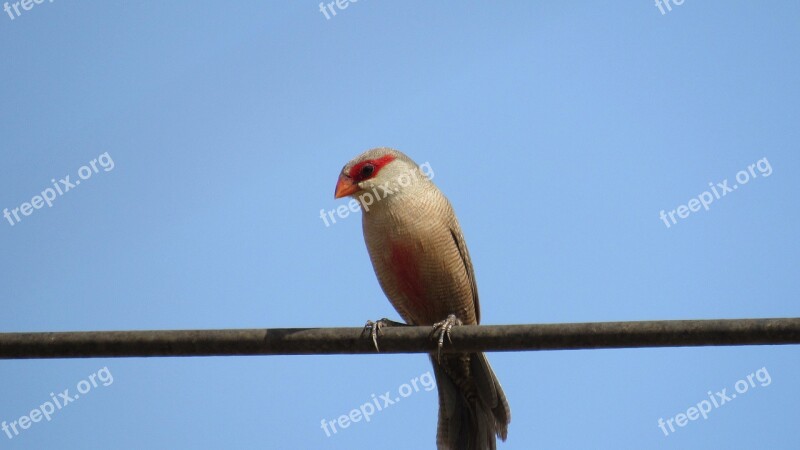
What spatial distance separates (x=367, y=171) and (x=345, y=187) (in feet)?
0.73

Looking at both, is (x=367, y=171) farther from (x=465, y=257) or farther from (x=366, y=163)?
(x=465, y=257)

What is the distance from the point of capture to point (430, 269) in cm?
780

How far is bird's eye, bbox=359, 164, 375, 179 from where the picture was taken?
26.4 ft

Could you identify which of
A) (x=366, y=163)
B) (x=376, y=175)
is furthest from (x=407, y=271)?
(x=366, y=163)

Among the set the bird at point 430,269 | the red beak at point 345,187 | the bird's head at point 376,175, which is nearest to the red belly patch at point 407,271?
the bird at point 430,269

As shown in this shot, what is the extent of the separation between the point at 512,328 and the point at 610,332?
1.59 ft

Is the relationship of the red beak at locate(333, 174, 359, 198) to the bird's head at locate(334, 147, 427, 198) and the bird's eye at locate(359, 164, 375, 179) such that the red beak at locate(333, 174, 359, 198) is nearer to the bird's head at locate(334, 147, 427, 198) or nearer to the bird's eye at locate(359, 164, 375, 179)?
the bird's head at locate(334, 147, 427, 198)

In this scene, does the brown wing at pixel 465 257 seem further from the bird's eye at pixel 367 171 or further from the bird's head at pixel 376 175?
the bird's eye at pixel 367 171

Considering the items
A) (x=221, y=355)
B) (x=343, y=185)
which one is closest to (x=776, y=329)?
(x=221, y=355)

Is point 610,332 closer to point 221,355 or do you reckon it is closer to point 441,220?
point 221,355

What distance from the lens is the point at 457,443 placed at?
7.85 meters

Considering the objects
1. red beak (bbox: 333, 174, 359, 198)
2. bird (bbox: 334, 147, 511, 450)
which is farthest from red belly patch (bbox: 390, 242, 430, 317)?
red beak (bbox: 333, 174, 359, 198)

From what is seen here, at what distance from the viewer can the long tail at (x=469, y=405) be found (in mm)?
7871

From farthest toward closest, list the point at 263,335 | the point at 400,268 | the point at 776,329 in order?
the point at 400,268, the point at 263,335, the point at 776,329
